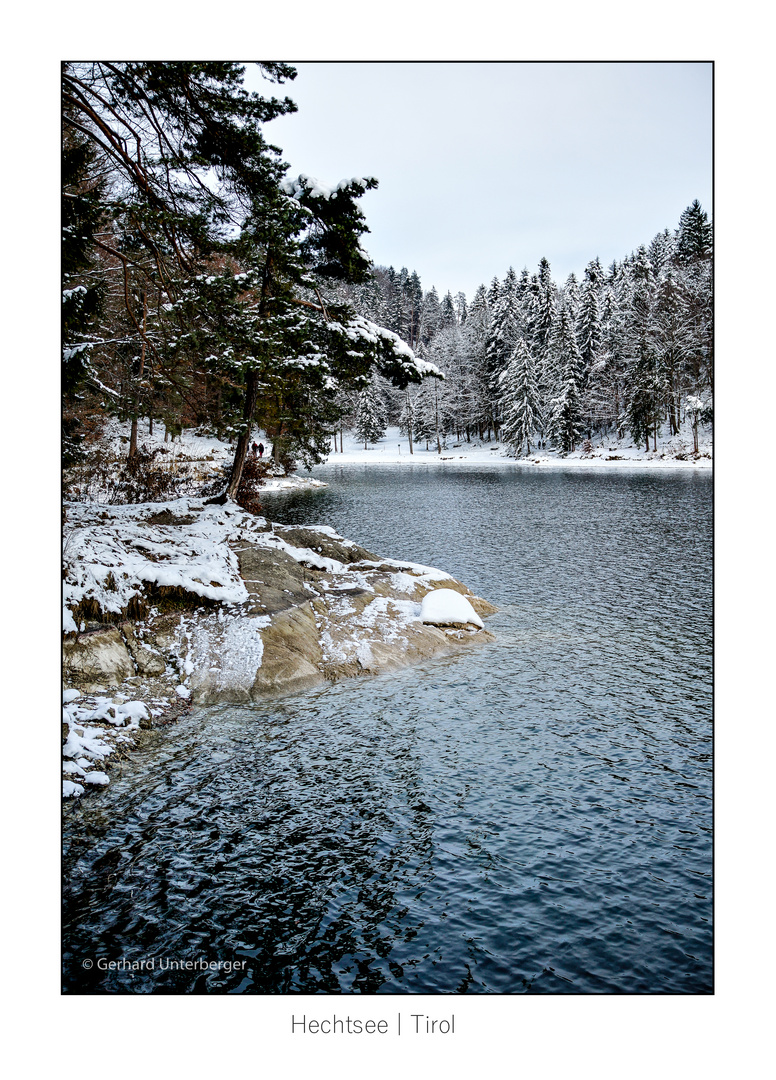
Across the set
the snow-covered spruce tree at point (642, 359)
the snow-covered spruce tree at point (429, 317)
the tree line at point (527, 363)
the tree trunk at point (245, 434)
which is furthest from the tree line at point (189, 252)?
the snow-covered spruce tree at point (429, 317)

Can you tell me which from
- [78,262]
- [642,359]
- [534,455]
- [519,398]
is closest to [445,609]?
[78,262]

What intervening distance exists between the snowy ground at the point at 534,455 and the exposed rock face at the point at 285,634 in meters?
23.2

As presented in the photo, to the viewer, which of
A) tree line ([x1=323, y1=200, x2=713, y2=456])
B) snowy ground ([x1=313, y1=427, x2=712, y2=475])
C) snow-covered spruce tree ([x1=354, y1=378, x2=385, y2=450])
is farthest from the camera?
snow-covered spruce tree ([x1=354, y1=378, x2=385, y2=450])

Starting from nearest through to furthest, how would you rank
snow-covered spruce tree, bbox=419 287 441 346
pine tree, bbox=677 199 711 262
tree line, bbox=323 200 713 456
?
pine tree, bbox=677 199 711 262
tree line, bbox=323 200 713 456
snow-covered spruce tree, bbox=419 287 441 346

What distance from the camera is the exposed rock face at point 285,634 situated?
1022cm

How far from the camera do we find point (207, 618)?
11594 millimetres

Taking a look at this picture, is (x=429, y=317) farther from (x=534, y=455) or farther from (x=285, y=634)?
(x=285, y=634)

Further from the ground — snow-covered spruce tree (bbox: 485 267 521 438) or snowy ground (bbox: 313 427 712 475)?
snow-covered spruce tree (bbox: 485 267 521 438)

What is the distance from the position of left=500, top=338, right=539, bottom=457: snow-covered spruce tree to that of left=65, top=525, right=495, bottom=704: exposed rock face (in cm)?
4956

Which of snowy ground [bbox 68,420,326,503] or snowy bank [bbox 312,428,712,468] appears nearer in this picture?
snowy ground [bbox 68,420,326,503]

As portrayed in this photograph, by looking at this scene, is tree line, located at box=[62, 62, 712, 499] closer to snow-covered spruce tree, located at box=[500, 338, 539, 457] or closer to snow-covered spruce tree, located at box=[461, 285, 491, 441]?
snow-covered spruce tree, located at box=[500, 338, 539, 457]

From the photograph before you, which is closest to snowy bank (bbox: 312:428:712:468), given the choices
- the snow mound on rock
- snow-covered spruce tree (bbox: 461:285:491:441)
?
snow-covered spruce tree (bbox: 461:285:491:441)

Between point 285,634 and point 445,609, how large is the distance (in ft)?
13.1

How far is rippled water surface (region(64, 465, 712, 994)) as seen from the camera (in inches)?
200
